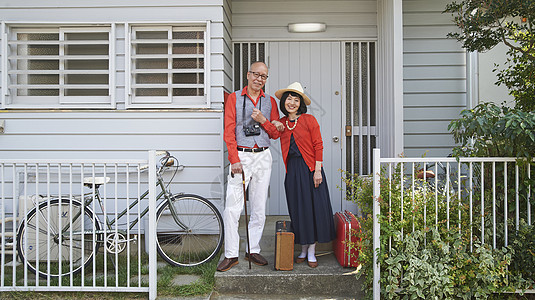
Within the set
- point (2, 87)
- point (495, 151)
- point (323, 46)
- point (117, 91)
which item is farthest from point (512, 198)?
point (2, 87)

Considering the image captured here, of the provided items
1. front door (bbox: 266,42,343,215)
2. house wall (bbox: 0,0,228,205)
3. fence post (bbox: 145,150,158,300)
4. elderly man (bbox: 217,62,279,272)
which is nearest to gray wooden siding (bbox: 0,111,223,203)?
house wall (bbox: 0,0,228,205)

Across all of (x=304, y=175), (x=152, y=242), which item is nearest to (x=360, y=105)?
(x=304, y=175)

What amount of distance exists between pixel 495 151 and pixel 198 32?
9.42ft

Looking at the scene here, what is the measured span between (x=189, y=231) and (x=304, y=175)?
3.89 feet

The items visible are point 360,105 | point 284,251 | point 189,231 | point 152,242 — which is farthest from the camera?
point 360,105

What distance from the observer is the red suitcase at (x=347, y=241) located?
3.55 meters

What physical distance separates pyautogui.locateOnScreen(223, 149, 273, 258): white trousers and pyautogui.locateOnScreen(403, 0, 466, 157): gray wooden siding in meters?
2.05

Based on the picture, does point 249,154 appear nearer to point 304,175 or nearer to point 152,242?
point 304,175

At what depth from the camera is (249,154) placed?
369 cm

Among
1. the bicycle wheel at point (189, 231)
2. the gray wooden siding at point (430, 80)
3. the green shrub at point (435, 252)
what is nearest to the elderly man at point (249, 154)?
the bicycle wheel at point (189, 231)

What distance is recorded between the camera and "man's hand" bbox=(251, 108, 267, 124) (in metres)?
3.62

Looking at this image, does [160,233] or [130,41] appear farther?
[130,41]

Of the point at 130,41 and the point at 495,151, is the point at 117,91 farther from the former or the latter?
the point at 495,151

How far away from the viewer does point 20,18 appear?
427 centimetres
